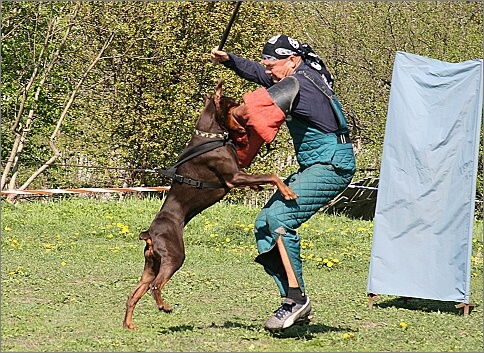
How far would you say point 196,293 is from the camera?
27.3 ft

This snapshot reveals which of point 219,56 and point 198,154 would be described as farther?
point 219,56

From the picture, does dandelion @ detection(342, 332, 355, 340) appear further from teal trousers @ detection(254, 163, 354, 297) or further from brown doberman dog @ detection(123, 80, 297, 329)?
brown doberman dog @ detection(123, 80, 297, 329)

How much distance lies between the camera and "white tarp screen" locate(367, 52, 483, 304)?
7.78m

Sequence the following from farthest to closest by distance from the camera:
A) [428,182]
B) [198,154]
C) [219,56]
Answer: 1. [428,182]
2. [219,56]
3. [198,154]

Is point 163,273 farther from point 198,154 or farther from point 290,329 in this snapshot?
point 290,329

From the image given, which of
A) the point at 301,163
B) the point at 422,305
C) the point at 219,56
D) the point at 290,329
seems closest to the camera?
the point at 301,163

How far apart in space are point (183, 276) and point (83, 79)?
10388 mm

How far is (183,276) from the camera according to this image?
9.30 meters

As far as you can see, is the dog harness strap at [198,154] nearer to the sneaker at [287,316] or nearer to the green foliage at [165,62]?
the sneaker at [287,316]

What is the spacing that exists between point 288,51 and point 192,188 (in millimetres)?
1207

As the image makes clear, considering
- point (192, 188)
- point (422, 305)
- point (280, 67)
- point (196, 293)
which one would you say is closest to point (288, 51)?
point (280, 67)

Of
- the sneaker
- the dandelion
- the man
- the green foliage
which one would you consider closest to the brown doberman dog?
the man

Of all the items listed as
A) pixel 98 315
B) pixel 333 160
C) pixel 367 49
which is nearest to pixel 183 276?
pixel 98 315

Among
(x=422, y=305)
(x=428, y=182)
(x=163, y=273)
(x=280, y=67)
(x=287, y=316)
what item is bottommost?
(x=422, y=305)
